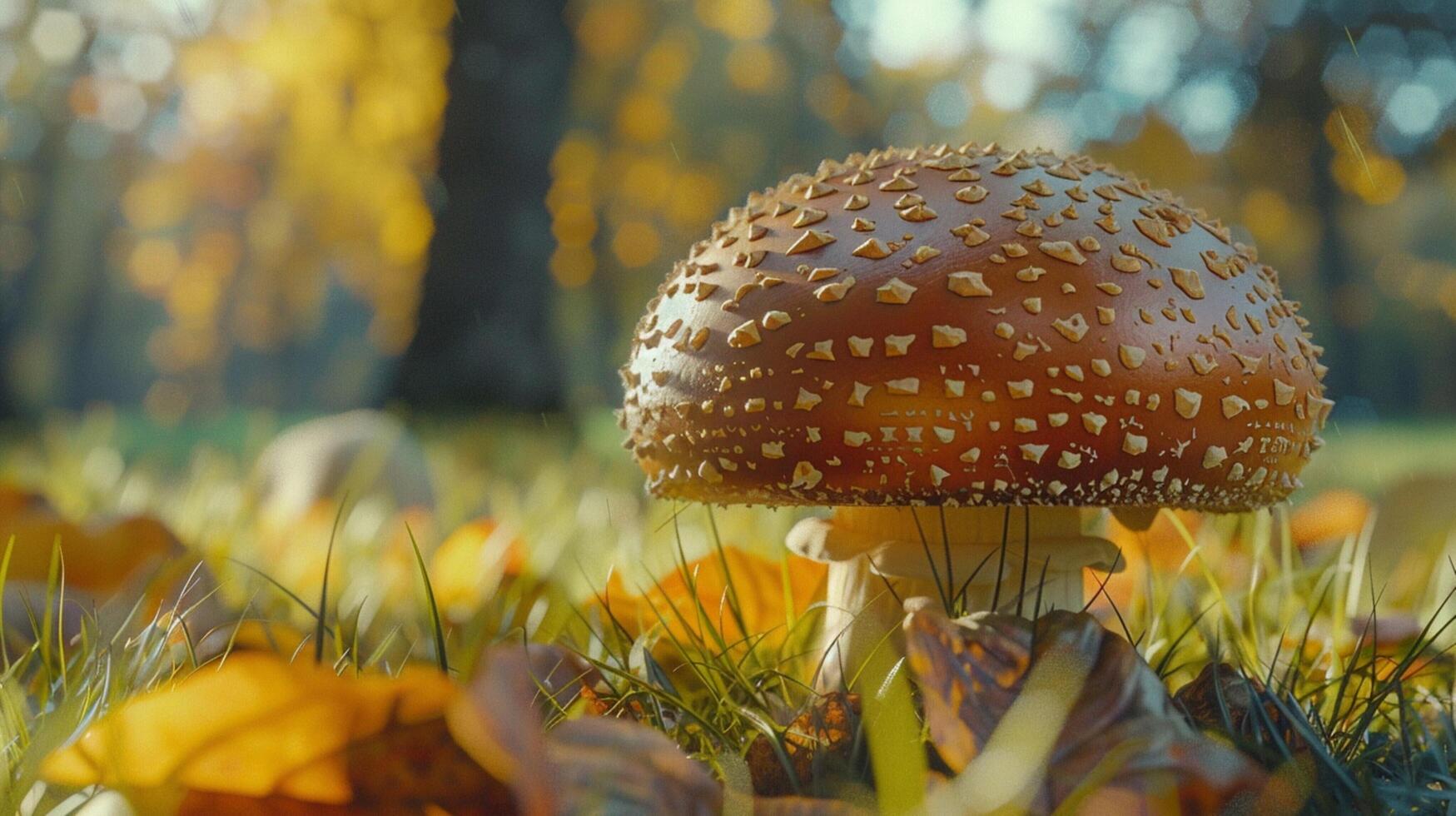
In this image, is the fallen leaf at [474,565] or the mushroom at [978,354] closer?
the mushroom at [978,354]

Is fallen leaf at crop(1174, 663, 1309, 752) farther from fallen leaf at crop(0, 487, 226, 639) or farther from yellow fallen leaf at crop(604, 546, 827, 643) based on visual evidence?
fallen leaf at crop(0, 487, 226, 639)

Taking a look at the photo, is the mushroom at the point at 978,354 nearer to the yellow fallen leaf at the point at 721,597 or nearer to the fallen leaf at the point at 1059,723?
the fallen leaf at the point at 1059,723

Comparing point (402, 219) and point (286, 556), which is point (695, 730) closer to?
point (286, 556)

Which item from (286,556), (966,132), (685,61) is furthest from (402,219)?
(286,556)

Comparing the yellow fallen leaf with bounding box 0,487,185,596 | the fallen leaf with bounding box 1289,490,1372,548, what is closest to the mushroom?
the yellow fallen leaf with bounding box 0,487,185,596

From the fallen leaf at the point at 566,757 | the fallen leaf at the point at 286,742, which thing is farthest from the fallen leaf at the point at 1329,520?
the fallen leaf at the point at 286,742

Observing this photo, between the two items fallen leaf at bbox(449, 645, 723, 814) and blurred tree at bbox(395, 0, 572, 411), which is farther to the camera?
blurred tree at bbox(395, 0, 572, 411)

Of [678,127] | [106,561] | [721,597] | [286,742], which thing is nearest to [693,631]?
[721,597]
